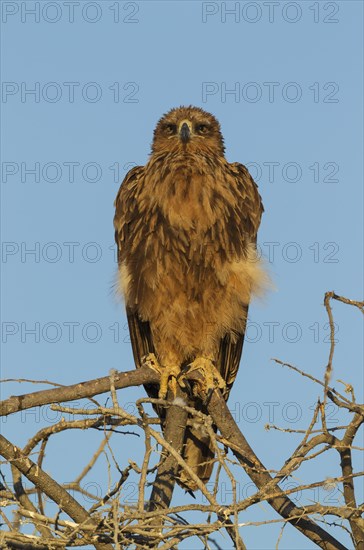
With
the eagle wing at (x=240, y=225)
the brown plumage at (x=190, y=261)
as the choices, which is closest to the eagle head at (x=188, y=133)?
the brown plumage at (x=190, y=261)

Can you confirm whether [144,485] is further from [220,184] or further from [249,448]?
[220,184]

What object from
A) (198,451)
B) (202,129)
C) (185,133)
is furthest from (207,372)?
(202,129)

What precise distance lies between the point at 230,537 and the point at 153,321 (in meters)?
2.23

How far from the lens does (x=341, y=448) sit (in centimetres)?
367

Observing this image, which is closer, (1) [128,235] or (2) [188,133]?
(1) [128,235]

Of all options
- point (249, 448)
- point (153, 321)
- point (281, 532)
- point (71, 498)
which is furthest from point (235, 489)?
point (153, 321)

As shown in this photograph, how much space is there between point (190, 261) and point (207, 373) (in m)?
0.72

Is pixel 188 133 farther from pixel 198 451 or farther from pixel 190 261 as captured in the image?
pixel 198 451

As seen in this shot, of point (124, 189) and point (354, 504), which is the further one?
point (124, 189)

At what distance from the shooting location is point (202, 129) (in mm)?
6285

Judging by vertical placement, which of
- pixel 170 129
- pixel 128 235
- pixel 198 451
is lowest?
pixel 198 451

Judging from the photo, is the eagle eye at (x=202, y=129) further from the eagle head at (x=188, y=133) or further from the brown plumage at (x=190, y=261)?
the brown plumage at (x=190, y=261)

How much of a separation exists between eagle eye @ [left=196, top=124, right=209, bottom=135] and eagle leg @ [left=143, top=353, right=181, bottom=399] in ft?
5.42

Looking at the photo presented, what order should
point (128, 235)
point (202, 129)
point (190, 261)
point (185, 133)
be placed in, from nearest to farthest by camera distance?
point (190, 261)
point (128, 235)
point (185, 133)
point (202, 129)
